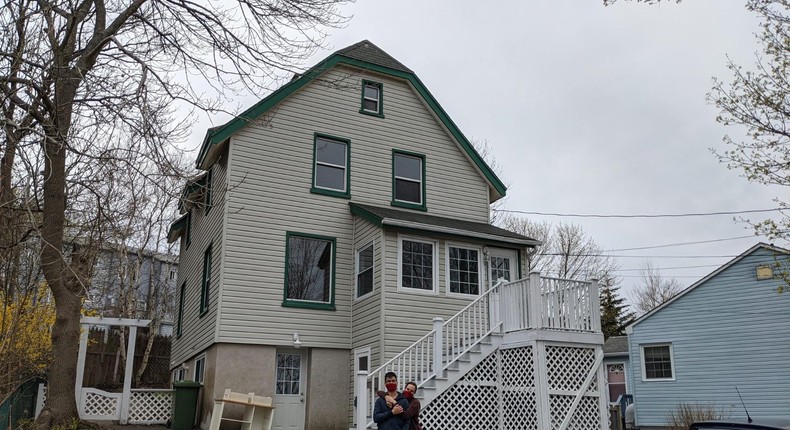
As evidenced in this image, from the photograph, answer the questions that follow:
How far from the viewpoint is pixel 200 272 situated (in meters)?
18.0

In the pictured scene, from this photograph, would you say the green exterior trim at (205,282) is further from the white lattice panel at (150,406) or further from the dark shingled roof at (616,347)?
the dark shingled roof at (616,347)

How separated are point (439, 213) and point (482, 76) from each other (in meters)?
4.99

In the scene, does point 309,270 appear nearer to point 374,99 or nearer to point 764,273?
point 374,99

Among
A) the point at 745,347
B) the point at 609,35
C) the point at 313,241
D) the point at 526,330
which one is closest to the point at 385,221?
the point at 313,241

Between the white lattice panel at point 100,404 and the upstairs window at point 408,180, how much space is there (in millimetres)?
8533

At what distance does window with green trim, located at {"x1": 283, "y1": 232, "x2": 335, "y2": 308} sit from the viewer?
15.8m

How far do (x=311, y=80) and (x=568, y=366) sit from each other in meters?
9.31

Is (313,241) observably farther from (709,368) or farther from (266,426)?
(709,368)

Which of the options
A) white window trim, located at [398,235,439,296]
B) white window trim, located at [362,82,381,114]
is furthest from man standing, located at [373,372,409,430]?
white window trim, located at [362,82,381,114]

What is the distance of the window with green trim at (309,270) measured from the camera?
15766 mm

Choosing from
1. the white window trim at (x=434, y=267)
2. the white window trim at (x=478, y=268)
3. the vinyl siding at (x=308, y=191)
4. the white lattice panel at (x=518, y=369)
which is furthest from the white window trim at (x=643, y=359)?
the white lattice panel at (x=518, y=369)

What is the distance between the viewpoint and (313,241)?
53.6 ft

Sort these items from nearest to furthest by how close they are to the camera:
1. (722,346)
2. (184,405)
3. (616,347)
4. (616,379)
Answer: (184,405)
(722,346)
(616,347)
(616,379)

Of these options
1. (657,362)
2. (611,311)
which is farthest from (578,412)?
(611,311)
